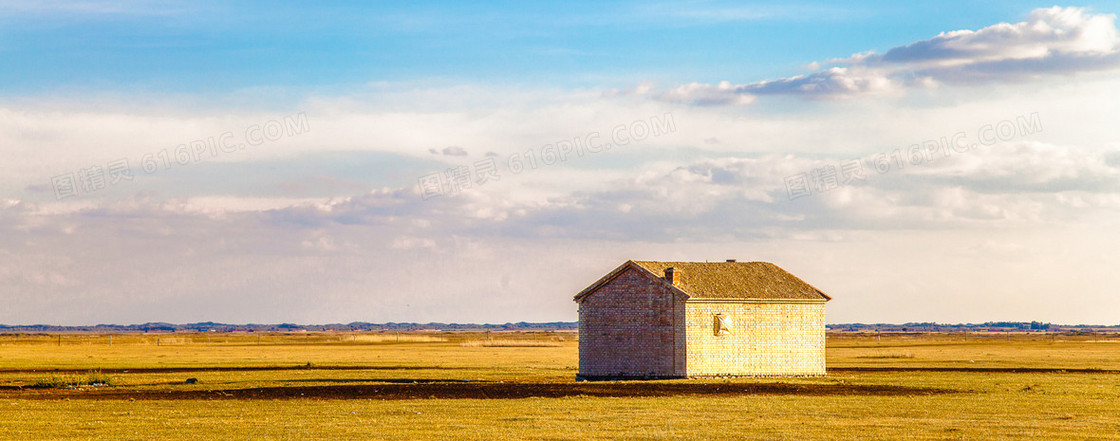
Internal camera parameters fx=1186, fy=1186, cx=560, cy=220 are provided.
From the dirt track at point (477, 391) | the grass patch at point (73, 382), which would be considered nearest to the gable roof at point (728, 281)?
the dirt track at point (477, 391)

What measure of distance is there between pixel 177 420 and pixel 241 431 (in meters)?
4.23

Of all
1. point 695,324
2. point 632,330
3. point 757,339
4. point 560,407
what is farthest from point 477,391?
point 757,339

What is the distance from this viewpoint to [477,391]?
4656cm

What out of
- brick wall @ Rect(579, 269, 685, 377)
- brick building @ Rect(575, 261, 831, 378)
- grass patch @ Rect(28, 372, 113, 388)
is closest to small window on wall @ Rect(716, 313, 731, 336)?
brick building @ Rect(575, 261, 831, 378)

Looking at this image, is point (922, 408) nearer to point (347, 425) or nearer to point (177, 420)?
point (347, 425)

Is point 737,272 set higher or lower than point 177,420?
higher

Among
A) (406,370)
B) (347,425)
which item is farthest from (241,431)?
(406,370)

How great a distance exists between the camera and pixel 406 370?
72.5 meters

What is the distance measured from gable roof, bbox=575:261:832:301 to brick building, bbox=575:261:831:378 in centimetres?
6

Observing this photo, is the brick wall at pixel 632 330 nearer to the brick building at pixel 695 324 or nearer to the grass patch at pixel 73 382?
the brick building at pixel 695 324

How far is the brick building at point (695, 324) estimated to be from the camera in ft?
183

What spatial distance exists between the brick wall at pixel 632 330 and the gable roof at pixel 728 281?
0.55 m

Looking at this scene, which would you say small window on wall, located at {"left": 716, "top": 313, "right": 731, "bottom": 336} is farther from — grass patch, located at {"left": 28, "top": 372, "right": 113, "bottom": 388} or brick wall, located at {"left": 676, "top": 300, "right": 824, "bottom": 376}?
grass patch, located at {"left": 28, "top": 372, "right": 113, "bottom": 388}

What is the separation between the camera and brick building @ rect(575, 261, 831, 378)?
183 ft
